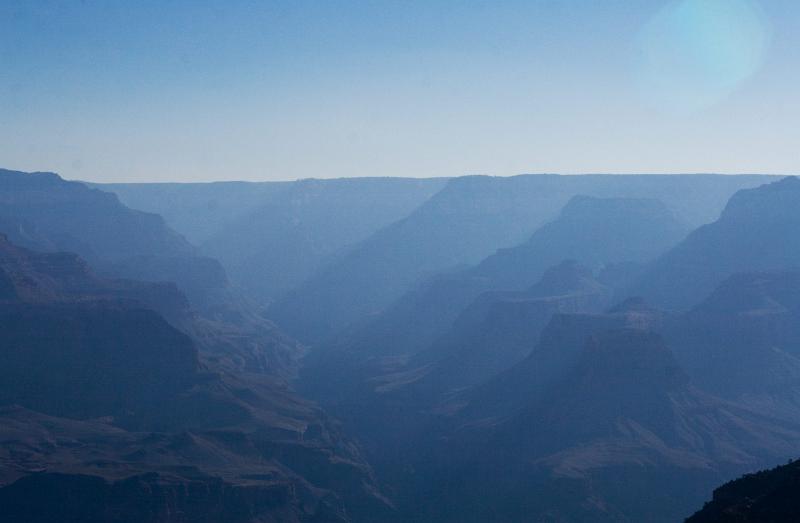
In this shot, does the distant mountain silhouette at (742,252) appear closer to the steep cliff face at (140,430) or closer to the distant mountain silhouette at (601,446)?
the distant mountain silhouette at (601,446)

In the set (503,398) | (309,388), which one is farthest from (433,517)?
(309,388)

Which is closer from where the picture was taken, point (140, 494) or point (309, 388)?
point (140, 494)

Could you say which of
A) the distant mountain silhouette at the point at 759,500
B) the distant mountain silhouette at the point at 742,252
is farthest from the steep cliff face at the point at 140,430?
the distant mountain silhouette at the point at 742,252

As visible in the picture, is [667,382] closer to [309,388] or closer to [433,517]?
[433,517]

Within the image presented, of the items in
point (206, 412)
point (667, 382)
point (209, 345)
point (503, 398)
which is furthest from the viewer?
point (209, 345)

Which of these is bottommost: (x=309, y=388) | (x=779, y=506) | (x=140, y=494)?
(x=309, y=388)

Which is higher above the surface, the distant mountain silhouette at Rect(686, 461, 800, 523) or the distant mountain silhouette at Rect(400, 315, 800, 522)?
the distant mountain silhouette at Rect(686, 461, 800, 523)

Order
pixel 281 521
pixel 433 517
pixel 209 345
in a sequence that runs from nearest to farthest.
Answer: pixel 281 521
pixel 433 517
pixel 209 345

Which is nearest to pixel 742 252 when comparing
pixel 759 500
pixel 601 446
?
→ pixel 601 446

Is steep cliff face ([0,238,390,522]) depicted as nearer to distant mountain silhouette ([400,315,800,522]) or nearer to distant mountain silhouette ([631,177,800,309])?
distant mountain silhouette ([400,315,800,522])

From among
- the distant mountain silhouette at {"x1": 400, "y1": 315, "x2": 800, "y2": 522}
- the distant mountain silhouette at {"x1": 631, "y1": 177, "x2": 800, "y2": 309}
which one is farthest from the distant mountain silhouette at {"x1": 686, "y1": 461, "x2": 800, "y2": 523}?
the distant mountain silhouette at {"x1": 631, "y1": 177, "x2": 800, "y2": 309}

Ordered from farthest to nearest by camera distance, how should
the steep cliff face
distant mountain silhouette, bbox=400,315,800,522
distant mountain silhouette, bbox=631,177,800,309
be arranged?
distant mountain silhouette, bbox=631,177,800,309 → distant mountain silhouette, bbox=400,315,800,522 → the steep cliff face
